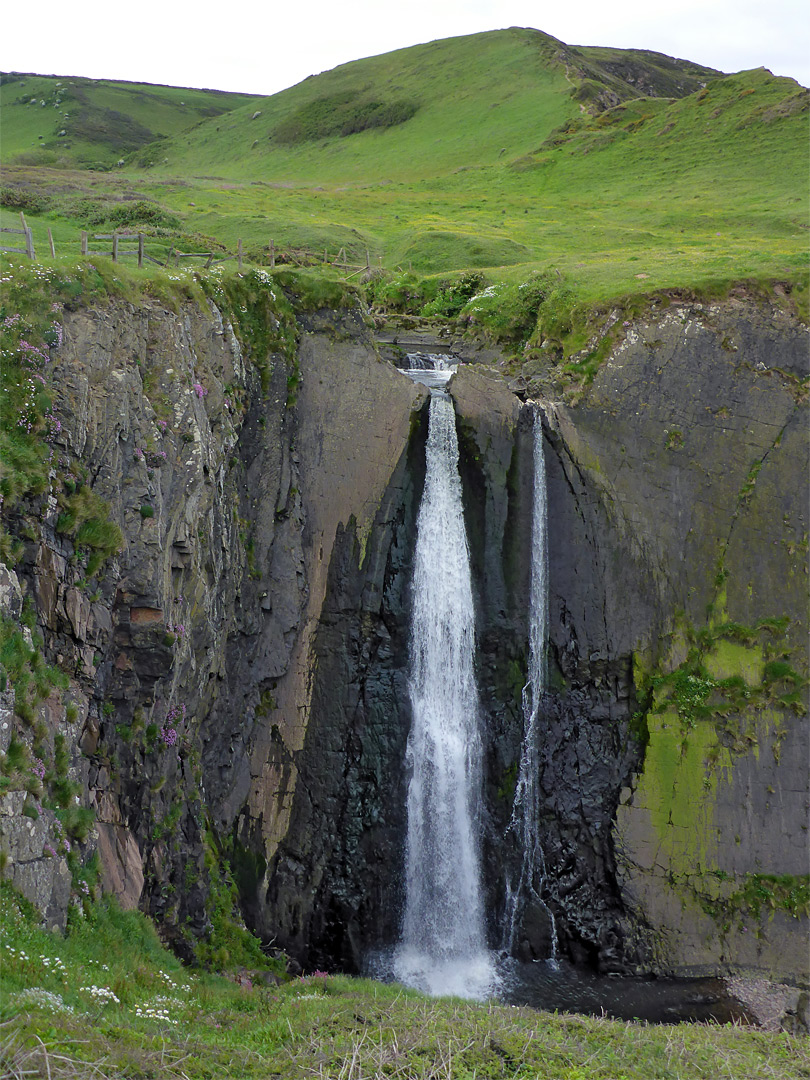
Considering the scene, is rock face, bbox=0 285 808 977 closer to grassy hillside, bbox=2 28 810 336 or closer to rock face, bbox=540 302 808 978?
rock face, bbox=540 302 808 978

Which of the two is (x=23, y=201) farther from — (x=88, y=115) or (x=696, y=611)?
(x=88, y=115)

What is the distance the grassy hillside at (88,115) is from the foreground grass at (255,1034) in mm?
104314

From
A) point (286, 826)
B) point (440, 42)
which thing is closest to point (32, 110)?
point (440, 42)

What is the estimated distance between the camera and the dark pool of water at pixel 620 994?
23.0 m

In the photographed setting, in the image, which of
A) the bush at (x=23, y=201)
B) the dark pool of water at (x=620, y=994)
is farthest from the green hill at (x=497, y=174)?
the dark pool of water at (x=620, y=994)

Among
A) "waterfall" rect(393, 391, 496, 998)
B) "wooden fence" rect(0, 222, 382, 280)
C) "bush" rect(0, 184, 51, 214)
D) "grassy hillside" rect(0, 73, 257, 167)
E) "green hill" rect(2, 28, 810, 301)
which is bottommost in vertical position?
"waterfall" rect(393, 391, 496, 998)

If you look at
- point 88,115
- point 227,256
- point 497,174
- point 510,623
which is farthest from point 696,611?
point 88,115

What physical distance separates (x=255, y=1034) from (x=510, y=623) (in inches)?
699

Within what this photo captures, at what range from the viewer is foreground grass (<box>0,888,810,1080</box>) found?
31.3ft

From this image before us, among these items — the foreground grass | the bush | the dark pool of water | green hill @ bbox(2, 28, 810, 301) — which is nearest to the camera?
the foreground grass

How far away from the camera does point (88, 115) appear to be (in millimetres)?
124938

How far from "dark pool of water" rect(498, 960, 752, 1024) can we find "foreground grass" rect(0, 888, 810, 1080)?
8340 millimetres

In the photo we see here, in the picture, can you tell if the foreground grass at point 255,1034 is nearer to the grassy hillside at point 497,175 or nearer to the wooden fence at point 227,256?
the wooden fence at point 227,256

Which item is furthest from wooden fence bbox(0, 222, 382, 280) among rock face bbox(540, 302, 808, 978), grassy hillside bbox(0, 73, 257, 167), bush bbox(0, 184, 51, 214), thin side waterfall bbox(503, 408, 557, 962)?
grassy hillside bbox(0, 73, 257, 167)
